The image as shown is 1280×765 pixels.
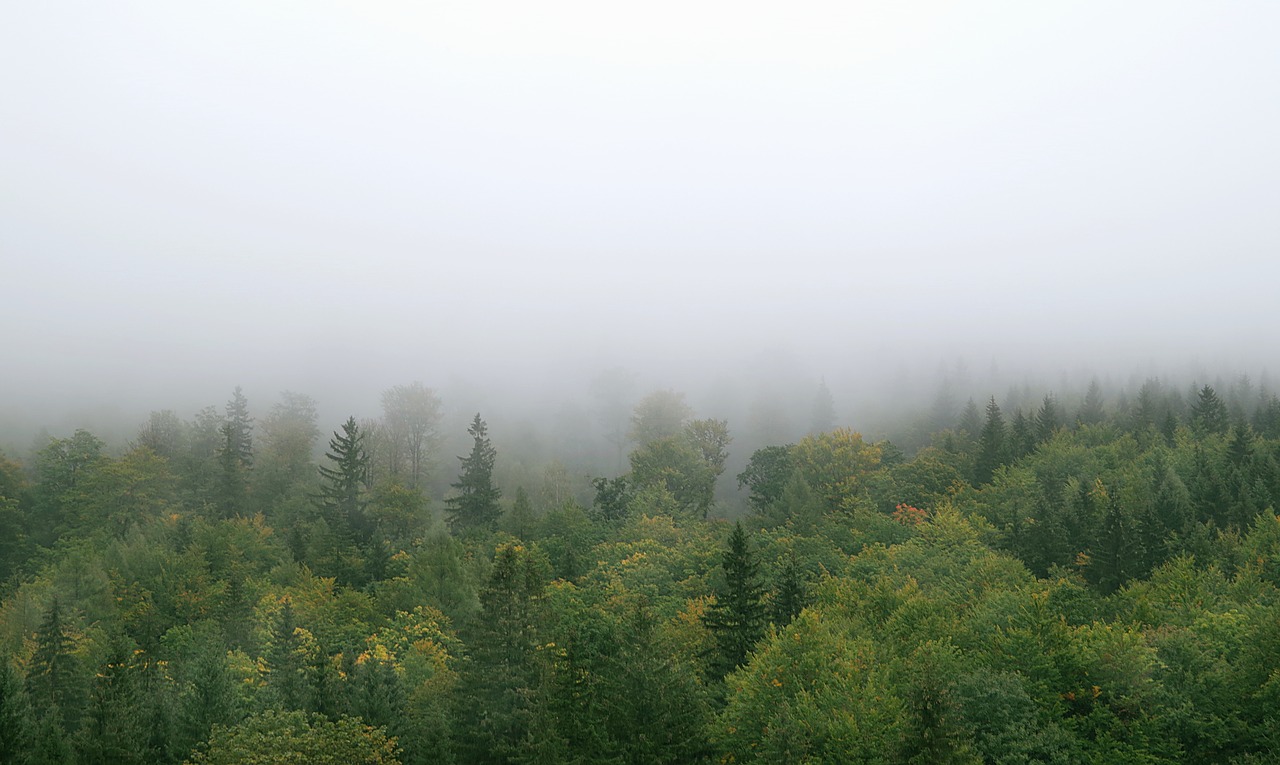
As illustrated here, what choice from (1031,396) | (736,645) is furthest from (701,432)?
(1031,396)

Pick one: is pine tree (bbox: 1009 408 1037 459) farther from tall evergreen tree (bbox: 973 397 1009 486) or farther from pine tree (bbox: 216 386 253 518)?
pine tree (bbox: 216 386 253 518)

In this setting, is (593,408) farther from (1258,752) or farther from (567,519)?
(1258,752)

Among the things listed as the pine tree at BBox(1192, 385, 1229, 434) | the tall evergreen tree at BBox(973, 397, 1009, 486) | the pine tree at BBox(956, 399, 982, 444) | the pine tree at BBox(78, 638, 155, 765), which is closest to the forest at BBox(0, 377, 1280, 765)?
the pine tree at BBox(78, 638, 155, 765)

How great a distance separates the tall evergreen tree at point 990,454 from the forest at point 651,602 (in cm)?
78

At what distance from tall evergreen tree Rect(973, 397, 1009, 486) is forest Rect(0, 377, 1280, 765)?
2.56ft

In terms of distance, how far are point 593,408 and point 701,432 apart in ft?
142

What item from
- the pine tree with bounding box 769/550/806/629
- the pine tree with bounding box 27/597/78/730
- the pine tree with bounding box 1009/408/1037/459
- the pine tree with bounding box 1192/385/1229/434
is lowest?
the pine tree with bounding box 27/597/78/730

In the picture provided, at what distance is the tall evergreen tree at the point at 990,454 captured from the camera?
9956cm

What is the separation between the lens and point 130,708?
138 ft

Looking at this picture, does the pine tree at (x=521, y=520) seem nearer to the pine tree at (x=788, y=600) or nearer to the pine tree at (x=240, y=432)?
the pine tree at (x=788, y=600)

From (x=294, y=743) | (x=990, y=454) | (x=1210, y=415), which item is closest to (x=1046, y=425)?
(x=990, y=454)

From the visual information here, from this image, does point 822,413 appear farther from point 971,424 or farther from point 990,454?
point 990,454

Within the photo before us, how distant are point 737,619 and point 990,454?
67.3 metres

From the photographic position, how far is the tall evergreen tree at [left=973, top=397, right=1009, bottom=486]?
99.6 meters
